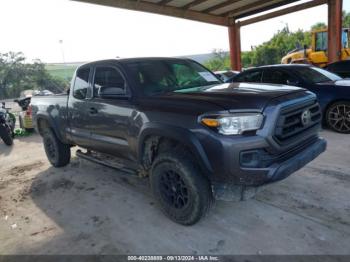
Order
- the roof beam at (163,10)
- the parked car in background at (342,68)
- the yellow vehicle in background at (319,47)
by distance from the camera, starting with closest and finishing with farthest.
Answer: the parked car in background at (342,68), the roof beam at (163,10), the yellow vehicle in background at (319,47)

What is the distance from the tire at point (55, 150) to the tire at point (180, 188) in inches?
110

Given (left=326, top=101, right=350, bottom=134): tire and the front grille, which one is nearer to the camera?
the front grille

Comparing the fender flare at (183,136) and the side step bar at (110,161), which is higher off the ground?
the fender flare at (183,136)

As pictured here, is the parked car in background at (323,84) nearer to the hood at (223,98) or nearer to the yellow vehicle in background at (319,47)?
the hood at (223,98)

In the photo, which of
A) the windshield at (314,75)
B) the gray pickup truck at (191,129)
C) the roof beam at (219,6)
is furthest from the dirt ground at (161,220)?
the roof beam at (219,6)

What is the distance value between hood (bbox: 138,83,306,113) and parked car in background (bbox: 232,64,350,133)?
11.2 feet

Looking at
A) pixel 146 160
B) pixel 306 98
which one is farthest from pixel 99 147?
pixel 306 98

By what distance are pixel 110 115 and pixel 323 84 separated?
4782mm

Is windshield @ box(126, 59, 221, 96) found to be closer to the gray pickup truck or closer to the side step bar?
the gray pickup truck

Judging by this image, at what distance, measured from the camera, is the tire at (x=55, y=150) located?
18.3 feet

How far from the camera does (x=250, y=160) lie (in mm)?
2734

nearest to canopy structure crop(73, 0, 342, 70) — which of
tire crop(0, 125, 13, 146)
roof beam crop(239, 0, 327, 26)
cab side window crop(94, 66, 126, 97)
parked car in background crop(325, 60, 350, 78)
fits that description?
roof beam crop(239, 0, 327, 26)

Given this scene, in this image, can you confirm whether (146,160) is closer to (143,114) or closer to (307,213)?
(143,114)

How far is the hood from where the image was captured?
2.83 meters
